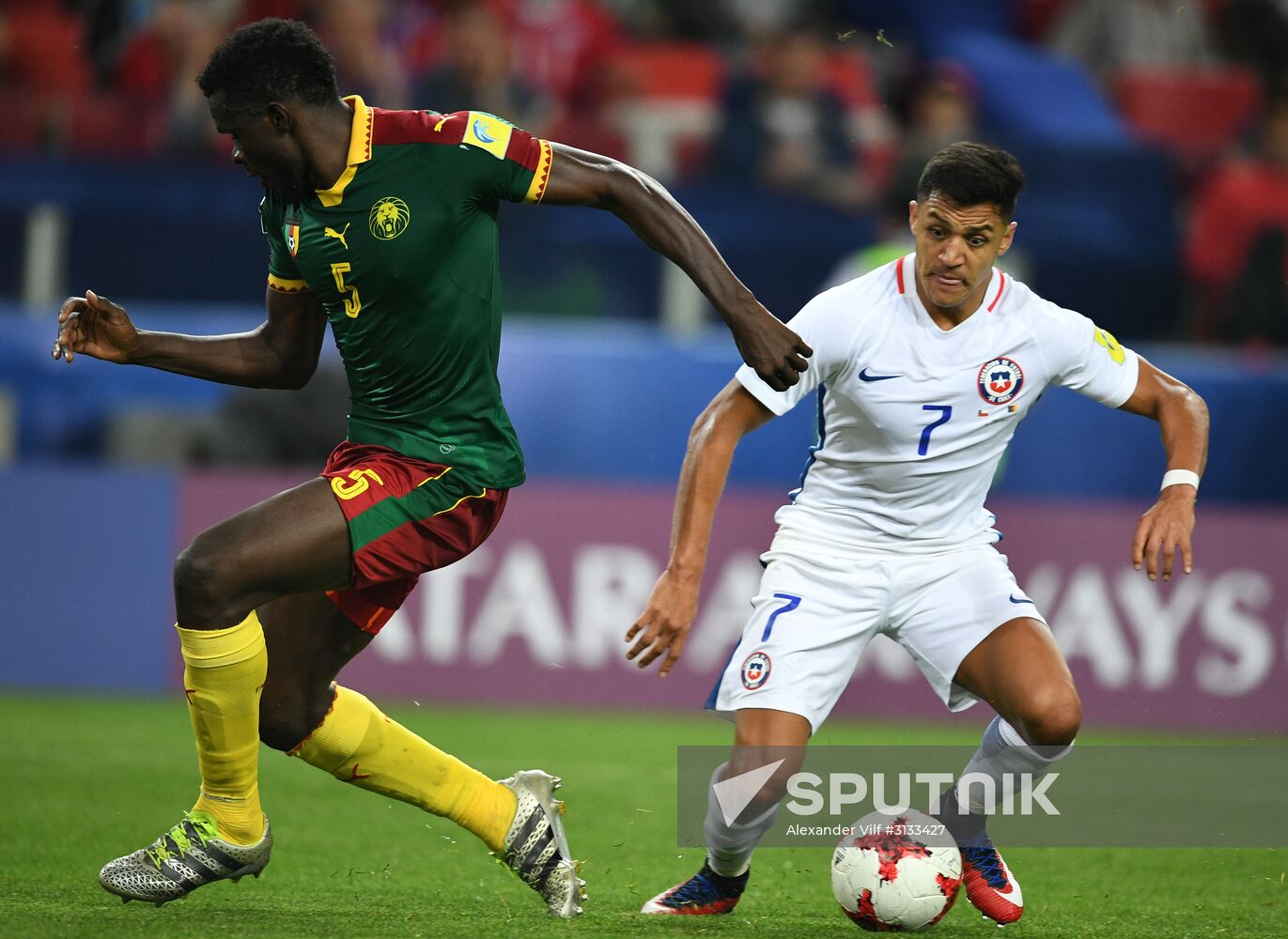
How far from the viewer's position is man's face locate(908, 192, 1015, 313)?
4852mm

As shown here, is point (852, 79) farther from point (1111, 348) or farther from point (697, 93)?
point (1111, 348)

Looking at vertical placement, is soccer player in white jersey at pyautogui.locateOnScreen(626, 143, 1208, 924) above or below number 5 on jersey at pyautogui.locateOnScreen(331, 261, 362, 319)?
below

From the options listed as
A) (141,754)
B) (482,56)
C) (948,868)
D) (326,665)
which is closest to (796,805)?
(948,868)

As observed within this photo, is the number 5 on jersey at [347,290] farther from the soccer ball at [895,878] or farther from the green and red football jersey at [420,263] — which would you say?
the soccer ball at [895,878]

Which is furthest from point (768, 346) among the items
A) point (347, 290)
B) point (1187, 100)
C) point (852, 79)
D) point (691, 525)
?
point (1187, 100)

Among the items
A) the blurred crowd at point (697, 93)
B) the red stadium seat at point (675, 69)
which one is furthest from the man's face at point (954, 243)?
the red stadium seat at point (675, 69)

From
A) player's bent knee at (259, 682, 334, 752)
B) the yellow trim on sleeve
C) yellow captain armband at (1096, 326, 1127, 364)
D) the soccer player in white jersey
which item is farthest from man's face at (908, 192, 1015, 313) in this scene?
player's bent knee at (259, 682, 334, 752)

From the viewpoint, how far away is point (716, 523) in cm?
985

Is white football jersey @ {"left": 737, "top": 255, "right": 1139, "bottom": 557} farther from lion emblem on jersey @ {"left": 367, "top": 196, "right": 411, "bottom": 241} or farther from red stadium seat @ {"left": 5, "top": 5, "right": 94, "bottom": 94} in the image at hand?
red stadium seat @ {"left": 5, "top": 5, "right": 94, "bottom": 94}

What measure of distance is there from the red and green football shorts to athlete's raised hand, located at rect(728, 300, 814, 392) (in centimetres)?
82

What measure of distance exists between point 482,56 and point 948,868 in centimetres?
762

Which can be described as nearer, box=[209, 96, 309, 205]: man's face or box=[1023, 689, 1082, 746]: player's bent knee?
box=[209, 96, 309, 205]: man's face

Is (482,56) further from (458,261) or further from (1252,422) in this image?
(458,261)

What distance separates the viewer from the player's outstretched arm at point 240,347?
4.83m
